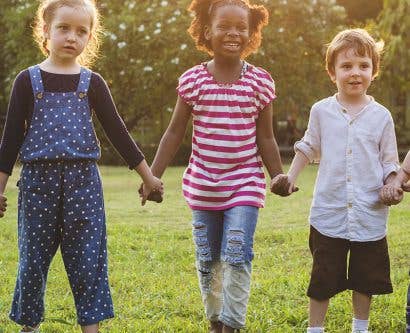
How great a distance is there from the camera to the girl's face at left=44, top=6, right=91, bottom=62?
12.9 feet

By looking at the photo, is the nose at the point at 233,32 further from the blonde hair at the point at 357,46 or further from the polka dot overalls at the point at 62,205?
the polka dot overalls at the point at 62,205

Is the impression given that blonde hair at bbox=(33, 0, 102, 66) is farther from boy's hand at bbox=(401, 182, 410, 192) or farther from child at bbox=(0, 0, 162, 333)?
boy's hand at bbox=(401, 182, 410, 192)

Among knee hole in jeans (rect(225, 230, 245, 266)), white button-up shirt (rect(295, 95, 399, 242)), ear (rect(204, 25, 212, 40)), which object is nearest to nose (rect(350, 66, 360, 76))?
white button-up shirt (rect(295, 95, 399, 242))

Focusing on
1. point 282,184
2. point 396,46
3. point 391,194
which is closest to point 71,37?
point 282,184

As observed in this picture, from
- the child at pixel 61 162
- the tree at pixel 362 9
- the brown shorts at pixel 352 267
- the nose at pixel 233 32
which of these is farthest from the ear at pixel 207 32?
the tree at pixel 362 9

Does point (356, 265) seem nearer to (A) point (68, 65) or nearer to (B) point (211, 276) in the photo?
(B) point (211, 276)

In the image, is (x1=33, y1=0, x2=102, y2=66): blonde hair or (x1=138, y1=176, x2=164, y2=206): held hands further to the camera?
(x1=138, y1=176, x2=164, y2=206): held hands

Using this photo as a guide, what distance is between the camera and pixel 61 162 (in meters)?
3.93

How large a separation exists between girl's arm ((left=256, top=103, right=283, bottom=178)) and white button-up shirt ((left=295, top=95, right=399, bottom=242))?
261 millimetres

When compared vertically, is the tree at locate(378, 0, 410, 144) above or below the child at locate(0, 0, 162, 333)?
above

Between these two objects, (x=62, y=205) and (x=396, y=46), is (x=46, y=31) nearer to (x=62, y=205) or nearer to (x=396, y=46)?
(x=62, y=205)

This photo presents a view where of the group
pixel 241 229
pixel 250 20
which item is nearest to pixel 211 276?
pixel 241 229

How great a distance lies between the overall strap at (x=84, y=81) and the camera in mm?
3957

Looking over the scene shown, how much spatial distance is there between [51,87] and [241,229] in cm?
113
